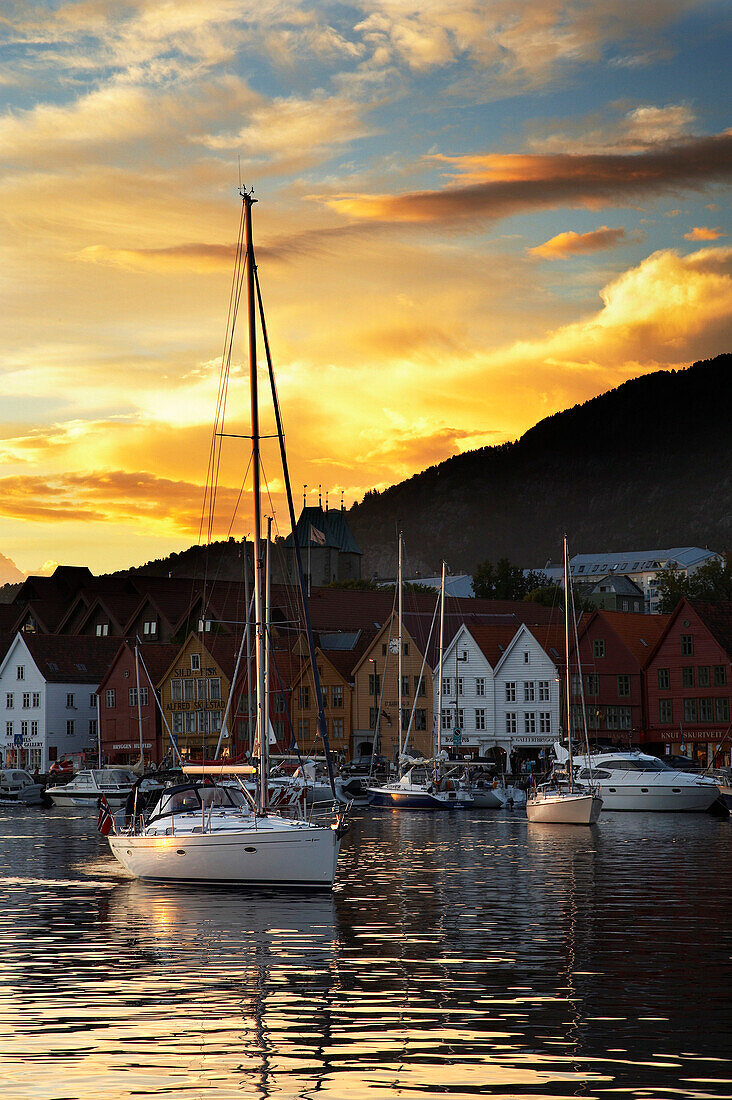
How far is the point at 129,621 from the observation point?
6299 inches

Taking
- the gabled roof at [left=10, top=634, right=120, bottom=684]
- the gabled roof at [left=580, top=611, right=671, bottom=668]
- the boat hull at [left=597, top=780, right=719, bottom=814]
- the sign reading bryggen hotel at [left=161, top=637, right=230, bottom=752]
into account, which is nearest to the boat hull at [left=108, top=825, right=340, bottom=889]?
the boat hull at [left=597, top=780, right=719, bottom=814]

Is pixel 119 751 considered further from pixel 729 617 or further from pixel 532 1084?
pixel 532 1084

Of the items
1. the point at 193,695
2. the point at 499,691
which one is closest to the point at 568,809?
the point at 499,691

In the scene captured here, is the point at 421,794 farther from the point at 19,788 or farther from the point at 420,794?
the point at 19,788

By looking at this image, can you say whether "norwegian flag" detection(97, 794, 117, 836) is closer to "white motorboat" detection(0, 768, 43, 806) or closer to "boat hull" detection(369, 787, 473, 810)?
"boat hull" detection(369, 787, 473, 810)

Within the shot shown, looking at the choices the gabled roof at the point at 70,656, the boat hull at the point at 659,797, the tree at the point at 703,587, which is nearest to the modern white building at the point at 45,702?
the gabled roof at the point at 70,656

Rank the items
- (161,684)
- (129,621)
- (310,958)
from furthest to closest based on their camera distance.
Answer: (129,621) < (161,684) < (310,958)

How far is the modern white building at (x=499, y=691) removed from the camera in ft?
392

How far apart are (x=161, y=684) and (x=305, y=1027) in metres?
117

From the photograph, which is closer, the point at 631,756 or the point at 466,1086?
the point at 466,1086

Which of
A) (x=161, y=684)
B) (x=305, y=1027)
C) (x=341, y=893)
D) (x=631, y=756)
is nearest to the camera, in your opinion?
(x=305, y=1027)

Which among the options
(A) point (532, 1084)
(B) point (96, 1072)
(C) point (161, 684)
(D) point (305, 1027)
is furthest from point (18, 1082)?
(C) point (161, 684)

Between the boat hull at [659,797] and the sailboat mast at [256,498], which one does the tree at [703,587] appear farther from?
the sailboat mast at [256,498]

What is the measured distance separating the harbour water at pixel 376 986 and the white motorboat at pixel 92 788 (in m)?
53.4
